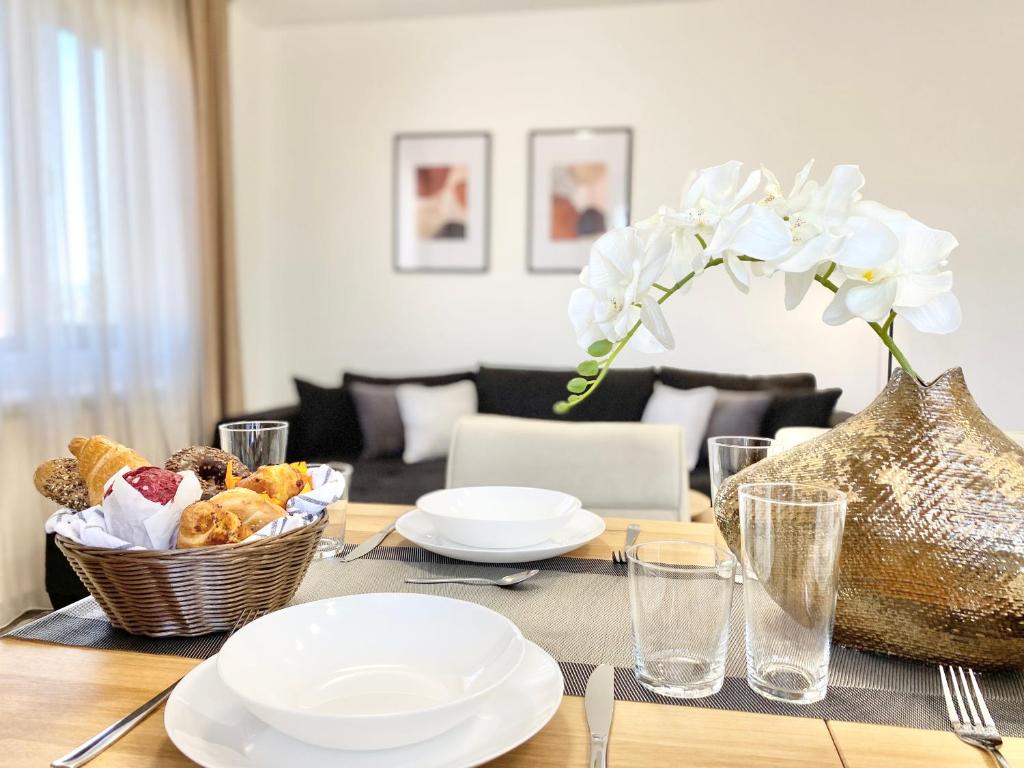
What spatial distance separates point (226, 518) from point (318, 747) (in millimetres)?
286

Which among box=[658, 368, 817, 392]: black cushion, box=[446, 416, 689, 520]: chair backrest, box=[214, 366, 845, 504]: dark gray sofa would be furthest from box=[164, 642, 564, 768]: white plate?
box=[658, 368, 817, 392]: black cushion

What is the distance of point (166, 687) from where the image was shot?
2.30 ft

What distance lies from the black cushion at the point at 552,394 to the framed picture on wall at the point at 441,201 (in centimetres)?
75

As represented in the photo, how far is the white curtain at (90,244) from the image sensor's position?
2.68 m

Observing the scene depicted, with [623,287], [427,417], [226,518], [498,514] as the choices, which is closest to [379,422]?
[427,417]

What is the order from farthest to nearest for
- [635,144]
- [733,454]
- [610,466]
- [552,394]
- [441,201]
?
[441,201], [635,144], [552,394], [610,466], [733,454]

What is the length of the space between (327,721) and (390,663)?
0.19m

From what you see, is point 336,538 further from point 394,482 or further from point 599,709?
point 394,482

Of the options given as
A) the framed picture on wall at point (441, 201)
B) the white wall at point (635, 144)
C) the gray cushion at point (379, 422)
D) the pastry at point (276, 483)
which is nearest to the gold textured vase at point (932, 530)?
the pastry at point (276, 483)

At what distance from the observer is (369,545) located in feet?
3.67

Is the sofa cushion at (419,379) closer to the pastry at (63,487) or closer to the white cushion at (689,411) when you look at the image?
the white cushion at (689,411)

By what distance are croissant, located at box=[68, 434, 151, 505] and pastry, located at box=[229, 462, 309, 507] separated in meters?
0.11

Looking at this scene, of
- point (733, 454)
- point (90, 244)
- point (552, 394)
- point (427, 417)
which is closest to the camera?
point (733, 454)

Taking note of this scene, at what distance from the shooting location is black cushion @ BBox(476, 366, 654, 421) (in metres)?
3.54
